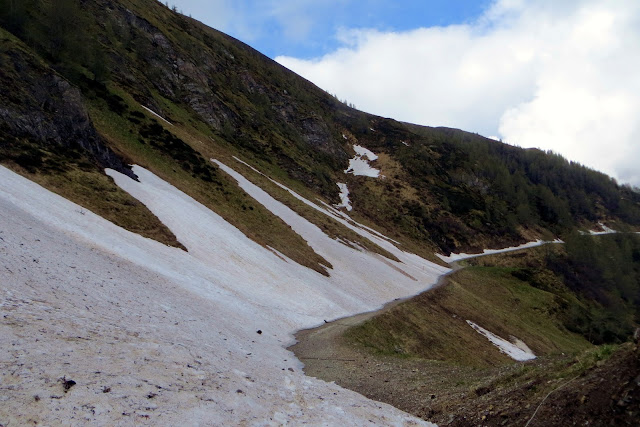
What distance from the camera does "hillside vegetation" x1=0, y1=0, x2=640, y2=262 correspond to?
35.7 m

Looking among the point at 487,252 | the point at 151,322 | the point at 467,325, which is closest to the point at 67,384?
the point at 151,322

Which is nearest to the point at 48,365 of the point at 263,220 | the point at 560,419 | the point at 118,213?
the point at 560,419

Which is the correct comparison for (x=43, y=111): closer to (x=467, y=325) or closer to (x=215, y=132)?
(x=467, y=325)

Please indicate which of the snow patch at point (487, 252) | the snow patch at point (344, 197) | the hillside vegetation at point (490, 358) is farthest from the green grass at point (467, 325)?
the snow patch at point (344, 197)

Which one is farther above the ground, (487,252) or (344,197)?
(487,252)

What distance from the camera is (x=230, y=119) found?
318ft

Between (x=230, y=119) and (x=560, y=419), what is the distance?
96.8m

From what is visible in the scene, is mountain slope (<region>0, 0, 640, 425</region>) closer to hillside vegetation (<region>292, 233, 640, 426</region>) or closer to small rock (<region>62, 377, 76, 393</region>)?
small rock (<region>62, 377, 76, 393</region>)

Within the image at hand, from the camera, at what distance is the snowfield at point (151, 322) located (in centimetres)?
771

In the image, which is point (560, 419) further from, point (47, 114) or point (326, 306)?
point (47, 114)

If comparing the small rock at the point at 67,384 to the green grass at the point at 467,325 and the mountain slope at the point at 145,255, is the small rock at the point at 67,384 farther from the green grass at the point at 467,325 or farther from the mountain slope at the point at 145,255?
the green grass at the point at 467,325

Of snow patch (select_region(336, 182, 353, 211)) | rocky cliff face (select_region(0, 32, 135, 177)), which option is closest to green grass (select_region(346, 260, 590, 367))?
→ rocky cliff face (select_region(0, 32, 135, 177))

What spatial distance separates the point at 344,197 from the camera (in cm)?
10919

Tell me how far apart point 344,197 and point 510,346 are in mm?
71638
